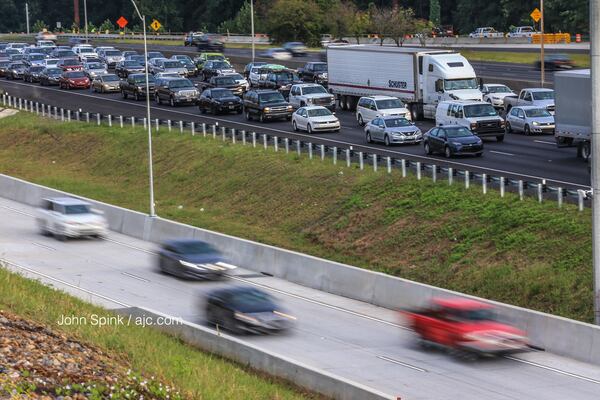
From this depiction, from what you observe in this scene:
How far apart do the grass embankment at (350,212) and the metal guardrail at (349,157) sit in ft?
1.72

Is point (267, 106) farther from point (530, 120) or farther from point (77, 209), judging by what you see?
point (77, 209)

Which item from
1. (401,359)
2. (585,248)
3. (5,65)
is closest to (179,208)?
(585,248)

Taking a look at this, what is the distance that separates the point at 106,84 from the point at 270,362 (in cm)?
6145

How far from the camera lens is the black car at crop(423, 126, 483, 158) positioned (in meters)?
47.9

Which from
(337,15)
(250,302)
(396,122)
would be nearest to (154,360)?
(250,302)

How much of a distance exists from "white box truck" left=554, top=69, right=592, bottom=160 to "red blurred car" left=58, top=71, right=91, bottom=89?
46.4 m

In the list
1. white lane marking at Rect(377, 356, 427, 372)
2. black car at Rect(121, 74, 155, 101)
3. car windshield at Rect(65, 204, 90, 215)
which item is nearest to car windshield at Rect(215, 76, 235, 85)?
black car at Rect(121, 74, 155, 101)

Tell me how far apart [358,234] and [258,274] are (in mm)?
6131

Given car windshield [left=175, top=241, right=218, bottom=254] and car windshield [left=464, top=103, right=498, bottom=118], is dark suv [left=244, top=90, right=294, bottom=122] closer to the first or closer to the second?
car windshield [left=464, top=103, right=498, bottom=118]

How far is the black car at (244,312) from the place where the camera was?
28.2 metres

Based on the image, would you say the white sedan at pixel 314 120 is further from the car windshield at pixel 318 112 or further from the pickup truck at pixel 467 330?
the pickup truck at pixel 467 330

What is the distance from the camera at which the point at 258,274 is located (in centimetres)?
3822

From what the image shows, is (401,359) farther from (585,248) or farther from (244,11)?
(244,11)

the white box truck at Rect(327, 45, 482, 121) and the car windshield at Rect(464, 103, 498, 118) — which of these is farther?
the white box truck at Rect(327, 45, 482, 121)
